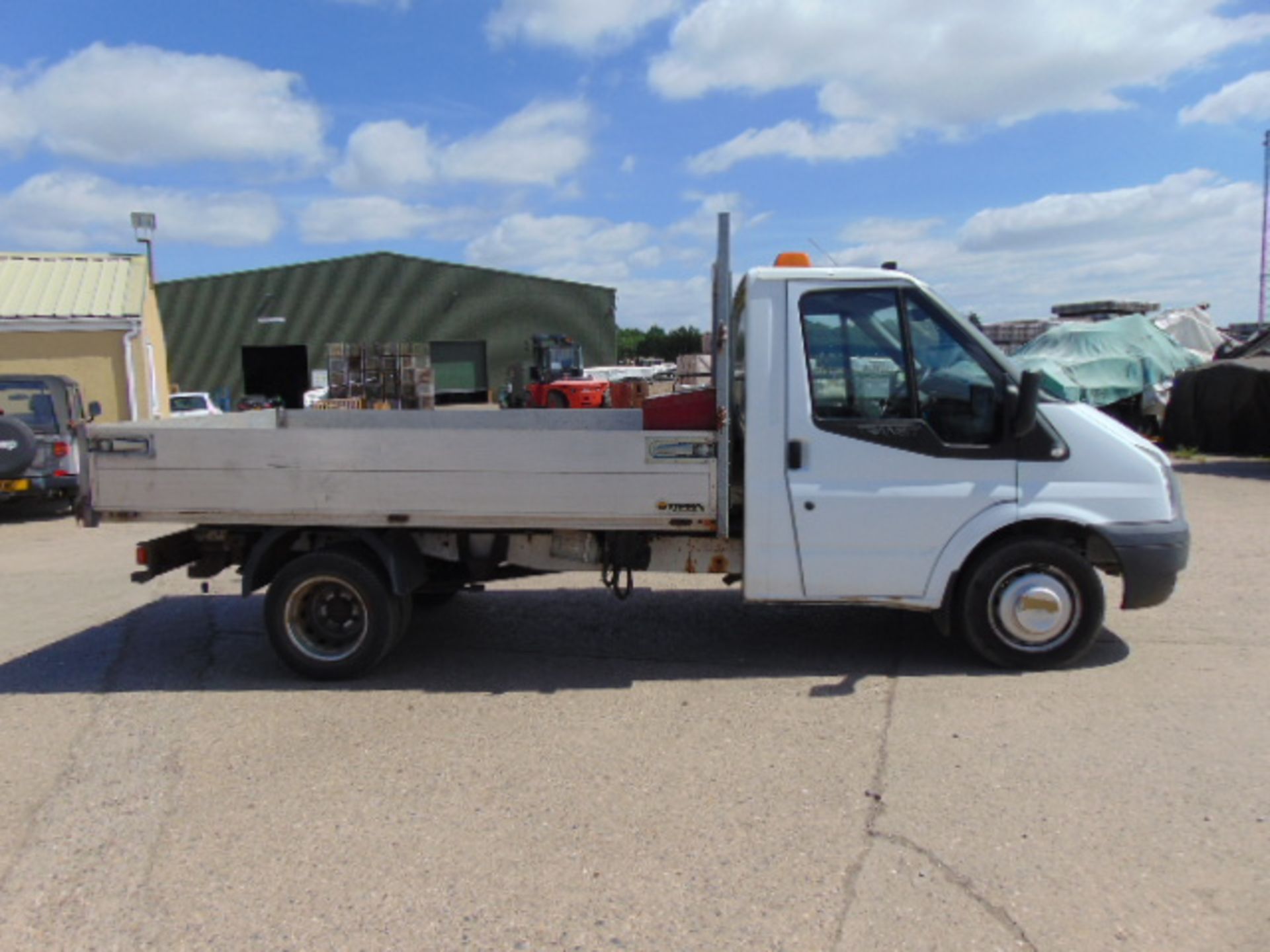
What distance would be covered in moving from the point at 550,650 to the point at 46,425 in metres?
10.00

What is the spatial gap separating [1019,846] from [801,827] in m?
0.83

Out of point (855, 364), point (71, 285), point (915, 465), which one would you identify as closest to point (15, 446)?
point (855, 364)

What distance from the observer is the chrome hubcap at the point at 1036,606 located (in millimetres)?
5398

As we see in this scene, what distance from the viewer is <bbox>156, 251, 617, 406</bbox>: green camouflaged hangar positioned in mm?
43625

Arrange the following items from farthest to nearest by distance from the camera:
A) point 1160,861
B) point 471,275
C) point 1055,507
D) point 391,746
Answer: point 471,275 → point 1055,507 → point 391,746 → point 1160,861

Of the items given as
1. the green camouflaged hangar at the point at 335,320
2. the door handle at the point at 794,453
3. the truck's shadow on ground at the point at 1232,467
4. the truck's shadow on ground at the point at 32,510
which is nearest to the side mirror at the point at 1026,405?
the door handle at the point at 794,453

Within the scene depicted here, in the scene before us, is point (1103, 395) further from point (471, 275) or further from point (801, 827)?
point (471, 275)

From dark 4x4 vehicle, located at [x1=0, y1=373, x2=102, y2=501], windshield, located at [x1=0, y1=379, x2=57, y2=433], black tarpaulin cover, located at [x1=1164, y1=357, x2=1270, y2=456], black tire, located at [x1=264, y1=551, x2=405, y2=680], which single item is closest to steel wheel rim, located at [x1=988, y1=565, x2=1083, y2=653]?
black tire, located at [x1=264, y1=551, x2=405, y2=680]

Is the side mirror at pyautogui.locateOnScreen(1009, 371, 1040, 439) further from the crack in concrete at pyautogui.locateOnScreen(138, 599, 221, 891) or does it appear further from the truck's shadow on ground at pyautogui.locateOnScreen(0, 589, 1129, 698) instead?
the crack in concrete at pyautogui.locateOnScreen(138, 599, 221, 891)

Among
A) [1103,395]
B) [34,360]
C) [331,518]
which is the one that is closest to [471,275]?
[34,360]

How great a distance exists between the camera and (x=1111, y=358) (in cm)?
2169

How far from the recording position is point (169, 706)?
17.7 feet

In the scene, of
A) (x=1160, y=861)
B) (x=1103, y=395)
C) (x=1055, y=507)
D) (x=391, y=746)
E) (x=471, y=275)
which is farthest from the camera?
(x=471, y=275)

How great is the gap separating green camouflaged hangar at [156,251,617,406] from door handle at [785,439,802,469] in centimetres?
3808
